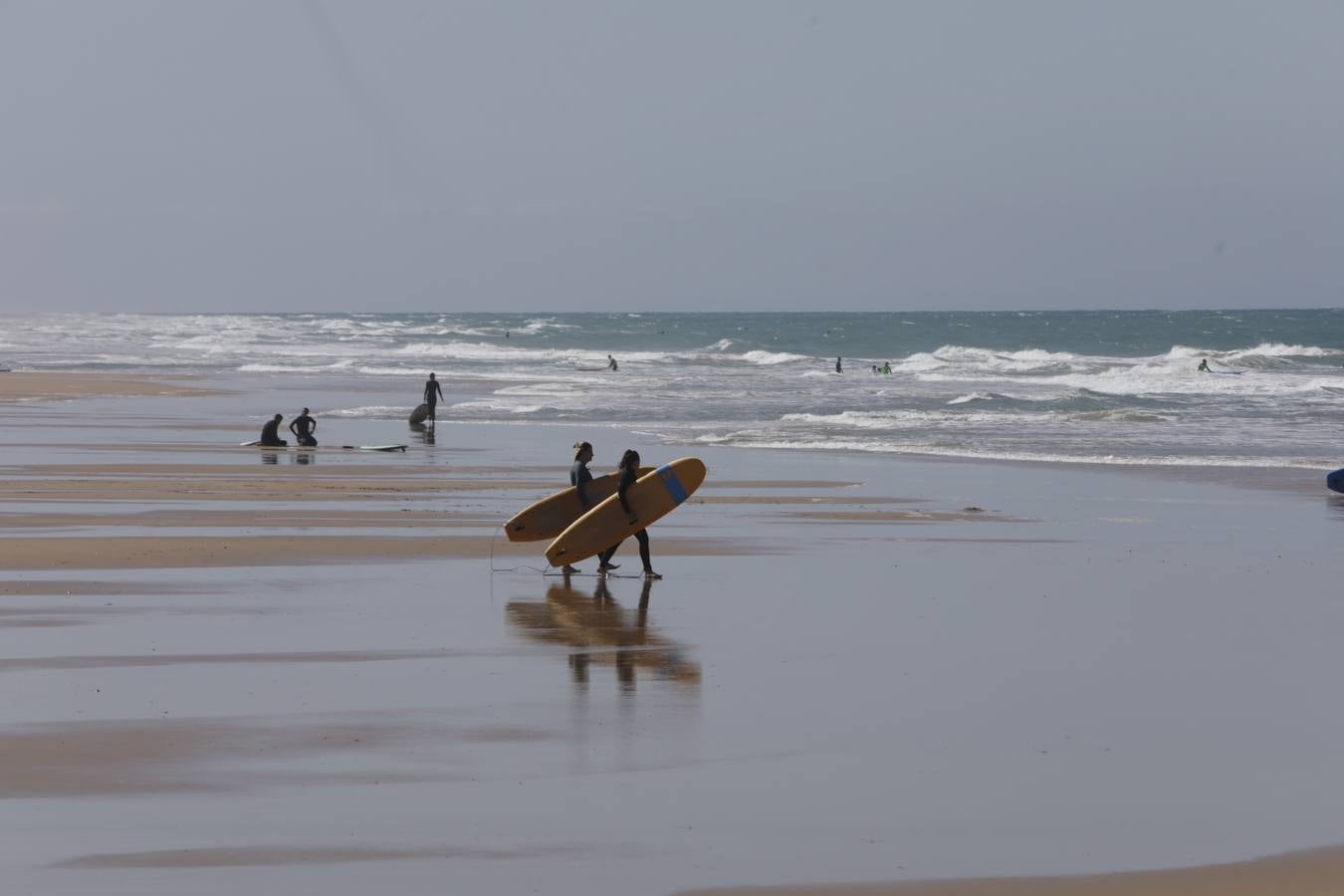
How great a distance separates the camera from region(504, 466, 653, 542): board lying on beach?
15695 mm

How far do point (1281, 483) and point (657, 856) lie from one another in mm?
19386

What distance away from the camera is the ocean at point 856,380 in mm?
33312

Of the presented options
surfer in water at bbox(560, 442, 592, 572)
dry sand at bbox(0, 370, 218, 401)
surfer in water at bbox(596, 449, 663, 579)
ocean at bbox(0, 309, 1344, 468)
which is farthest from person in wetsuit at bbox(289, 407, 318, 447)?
dry sand at bbox(0, 370, 218, 401)

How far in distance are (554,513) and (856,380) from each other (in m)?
50.8

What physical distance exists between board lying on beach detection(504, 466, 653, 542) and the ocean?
13.9m

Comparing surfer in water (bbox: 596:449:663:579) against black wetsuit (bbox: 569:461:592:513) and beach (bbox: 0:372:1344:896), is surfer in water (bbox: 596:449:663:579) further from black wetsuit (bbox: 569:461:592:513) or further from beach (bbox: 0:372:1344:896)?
black wetsuit (bbox: 569:461:592:513)

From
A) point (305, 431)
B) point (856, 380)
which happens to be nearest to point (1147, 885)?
point (305, 431)

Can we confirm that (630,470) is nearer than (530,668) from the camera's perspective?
No

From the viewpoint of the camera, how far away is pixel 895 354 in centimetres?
10569

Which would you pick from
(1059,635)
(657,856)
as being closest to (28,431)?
(1059,635)

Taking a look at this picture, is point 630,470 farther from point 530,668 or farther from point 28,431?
point 28,431

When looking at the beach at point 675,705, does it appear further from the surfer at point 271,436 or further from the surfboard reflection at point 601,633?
the surfer at point 271,436

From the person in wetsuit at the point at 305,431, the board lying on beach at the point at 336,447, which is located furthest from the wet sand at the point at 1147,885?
the person in wetsuit at the point at 305,431

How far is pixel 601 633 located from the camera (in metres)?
11.8
